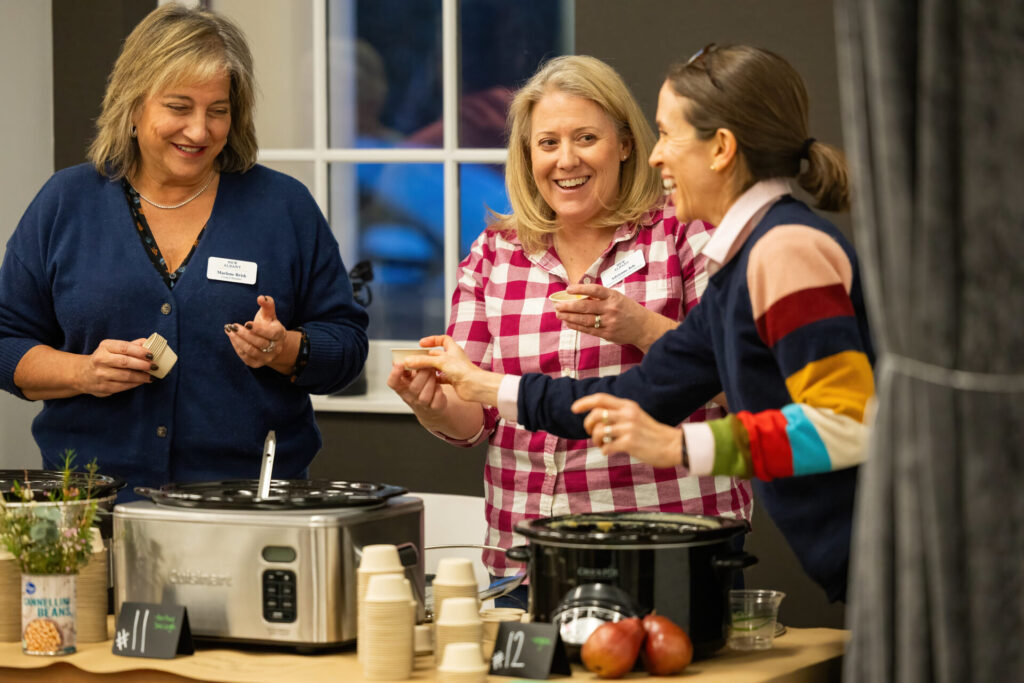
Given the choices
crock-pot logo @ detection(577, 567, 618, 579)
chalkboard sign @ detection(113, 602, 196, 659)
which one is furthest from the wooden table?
crock-pot logo @ detection(577, 567, 618, 579)

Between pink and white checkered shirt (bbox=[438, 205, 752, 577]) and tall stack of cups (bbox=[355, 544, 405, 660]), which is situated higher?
pink and white checkered shirt (bbox=[438, 205, 752, 577])

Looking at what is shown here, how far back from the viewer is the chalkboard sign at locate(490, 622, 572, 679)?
169 cm

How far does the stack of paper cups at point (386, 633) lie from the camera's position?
1.71 m

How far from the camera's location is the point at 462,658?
1663 mm

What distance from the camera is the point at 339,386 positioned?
2.60 metres

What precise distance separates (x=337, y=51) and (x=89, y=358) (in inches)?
90.6

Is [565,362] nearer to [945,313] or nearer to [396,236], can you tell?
[945,313]

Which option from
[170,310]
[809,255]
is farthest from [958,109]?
[170,310]

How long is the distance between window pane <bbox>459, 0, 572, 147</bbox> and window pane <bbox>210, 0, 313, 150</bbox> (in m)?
0.59

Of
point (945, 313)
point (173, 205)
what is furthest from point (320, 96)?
point (945, 313)

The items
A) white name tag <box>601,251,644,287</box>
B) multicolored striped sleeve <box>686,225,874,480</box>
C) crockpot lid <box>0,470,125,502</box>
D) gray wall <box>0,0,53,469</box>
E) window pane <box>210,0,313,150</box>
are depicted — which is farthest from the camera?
window pane <box>210,0,313,150</box>

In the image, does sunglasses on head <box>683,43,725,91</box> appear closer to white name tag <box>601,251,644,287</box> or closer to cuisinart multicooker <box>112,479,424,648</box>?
white name tag <box>601,251,644,287</box>

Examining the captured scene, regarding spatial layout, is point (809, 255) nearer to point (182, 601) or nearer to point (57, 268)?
point (182, 601)

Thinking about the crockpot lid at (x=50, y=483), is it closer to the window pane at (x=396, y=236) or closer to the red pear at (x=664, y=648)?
the red pear at (x=664, y=648)
